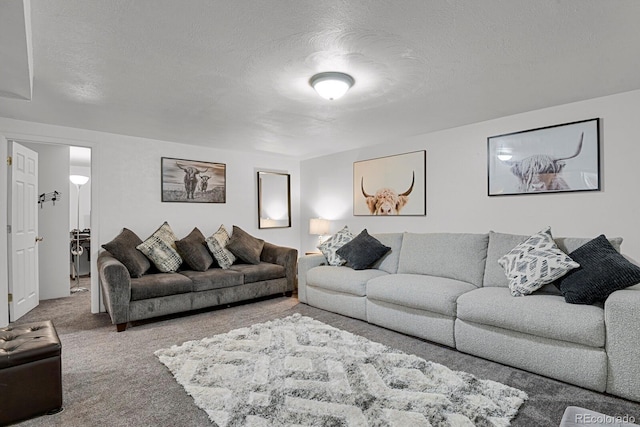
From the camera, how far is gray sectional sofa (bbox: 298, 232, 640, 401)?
2133 millimetres

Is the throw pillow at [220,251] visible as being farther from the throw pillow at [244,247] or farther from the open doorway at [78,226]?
the open doorway at [78,226]

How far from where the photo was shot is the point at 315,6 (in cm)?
181

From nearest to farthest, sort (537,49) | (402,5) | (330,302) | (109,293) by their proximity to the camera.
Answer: (402,5), (537,49), (109,293), (330,302)

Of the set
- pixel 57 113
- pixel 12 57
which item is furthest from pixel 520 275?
pixel 57 113

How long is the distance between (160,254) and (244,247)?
1.14 m

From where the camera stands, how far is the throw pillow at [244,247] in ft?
16.1

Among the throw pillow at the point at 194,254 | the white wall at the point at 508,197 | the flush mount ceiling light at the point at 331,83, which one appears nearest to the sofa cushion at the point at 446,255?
the white wall at the point at 508,197

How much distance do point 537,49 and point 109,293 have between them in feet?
13.7

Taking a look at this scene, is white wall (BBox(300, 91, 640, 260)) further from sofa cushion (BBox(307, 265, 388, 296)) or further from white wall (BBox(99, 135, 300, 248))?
white wall (BBox(99, 135, 300, 248))

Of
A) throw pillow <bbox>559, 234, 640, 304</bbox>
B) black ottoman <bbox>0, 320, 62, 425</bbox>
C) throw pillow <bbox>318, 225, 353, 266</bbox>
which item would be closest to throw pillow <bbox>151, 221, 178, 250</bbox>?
throw pillow <bbox>318, 225, 353, 266</bbox>

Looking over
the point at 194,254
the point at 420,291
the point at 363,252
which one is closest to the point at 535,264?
the point at 420,291

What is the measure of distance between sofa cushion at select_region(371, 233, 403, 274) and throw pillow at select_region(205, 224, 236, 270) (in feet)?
6.42

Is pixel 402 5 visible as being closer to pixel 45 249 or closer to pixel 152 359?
pixel 152 359

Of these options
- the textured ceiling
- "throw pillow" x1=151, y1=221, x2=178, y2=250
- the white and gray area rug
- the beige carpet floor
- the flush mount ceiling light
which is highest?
the textured ceiling
